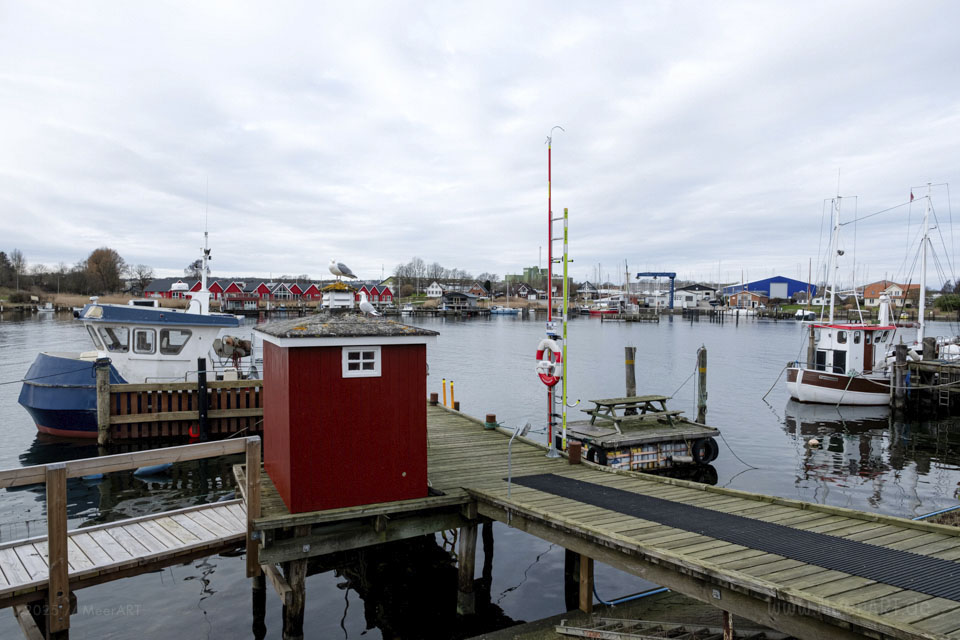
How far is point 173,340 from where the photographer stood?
2030 cm

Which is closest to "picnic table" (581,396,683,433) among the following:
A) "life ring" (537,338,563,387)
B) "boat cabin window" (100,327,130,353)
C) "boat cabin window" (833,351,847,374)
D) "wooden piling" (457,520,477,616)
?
"life ring" (537,338,563,387)

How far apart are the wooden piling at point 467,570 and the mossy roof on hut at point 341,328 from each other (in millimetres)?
3552

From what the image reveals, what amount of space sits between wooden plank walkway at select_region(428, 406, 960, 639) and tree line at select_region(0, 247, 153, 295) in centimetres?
12637

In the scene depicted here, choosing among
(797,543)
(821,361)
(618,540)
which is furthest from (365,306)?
(821,361)

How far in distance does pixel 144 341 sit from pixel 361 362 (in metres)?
14.5

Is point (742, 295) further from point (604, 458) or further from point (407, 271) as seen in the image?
point (604, 458)

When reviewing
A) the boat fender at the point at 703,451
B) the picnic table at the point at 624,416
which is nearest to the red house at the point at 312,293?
the picnic table at the point at 624,416

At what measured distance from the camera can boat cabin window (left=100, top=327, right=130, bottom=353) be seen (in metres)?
19.6

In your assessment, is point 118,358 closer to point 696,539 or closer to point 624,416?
point 624,416

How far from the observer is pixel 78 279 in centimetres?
12581

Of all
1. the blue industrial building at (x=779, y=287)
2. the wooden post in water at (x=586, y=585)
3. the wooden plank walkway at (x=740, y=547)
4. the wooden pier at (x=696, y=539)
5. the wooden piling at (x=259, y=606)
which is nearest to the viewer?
the wooden plank walkway at (x=740, y=547)

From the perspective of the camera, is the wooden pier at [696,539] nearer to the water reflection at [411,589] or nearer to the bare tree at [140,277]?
the water reflection at [411,589]

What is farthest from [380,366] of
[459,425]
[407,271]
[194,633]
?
[407,271]

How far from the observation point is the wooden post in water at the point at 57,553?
7176 millimetres
